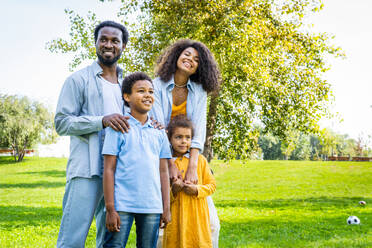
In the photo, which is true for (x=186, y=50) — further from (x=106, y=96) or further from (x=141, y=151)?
(x=141, y=151)

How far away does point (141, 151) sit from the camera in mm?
2803

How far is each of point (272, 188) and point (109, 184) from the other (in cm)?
1883

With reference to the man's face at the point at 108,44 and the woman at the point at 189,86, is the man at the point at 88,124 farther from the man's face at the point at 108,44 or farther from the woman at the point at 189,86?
the woman at the point at 189,86

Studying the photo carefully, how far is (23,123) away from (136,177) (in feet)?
108

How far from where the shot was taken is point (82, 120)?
2791mm

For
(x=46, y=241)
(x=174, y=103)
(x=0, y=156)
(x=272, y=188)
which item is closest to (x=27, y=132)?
(x=0, y=156)

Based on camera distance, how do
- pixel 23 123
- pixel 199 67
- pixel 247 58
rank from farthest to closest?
pixel 23 123 < pixel 247 58 < pixel 199 67

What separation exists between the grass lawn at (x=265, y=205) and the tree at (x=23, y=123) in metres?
3.10

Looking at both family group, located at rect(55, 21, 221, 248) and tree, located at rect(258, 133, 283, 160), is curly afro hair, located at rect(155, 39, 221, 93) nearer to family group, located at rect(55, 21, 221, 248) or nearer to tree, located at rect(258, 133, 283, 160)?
family group, located at rect(55, 21, 221, 248)

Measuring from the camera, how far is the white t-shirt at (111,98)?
3.01 m

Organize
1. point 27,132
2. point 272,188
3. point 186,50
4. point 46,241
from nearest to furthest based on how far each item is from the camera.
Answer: point 186,50 → point 46,241 → point 272,188 → point 27,132

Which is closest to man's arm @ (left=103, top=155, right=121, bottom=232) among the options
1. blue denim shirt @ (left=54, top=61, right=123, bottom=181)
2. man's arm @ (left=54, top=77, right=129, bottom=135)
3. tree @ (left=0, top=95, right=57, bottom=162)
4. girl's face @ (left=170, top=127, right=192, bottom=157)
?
blue denim shirt @ (left=54, top=61, right=123, bottom=181)

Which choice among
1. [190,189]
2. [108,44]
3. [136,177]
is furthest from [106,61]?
[190,189]

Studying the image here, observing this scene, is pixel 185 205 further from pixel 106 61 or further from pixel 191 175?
pixel 106 61
